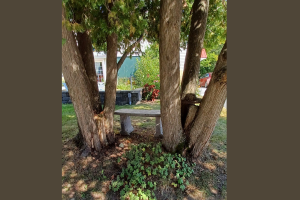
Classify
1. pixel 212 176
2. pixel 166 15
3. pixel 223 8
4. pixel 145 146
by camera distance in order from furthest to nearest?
pixel 223 8 → pixel 145 146 → pixel 212 176 → pixel 166 15

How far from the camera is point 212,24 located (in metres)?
3.52

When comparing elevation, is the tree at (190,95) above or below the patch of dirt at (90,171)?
above

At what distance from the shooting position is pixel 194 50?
2.54 meters

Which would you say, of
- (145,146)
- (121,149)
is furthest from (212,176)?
(121,149)

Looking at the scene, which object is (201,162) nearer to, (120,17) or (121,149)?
(121,149)

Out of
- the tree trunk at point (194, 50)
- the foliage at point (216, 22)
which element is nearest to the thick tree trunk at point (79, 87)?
the tree trunk at point (194, 50)

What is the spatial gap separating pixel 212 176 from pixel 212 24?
3055mm

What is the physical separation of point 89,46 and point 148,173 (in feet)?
7.11

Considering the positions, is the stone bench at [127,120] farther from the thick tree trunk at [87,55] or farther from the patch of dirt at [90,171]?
the thick tree trunk at [87,55]

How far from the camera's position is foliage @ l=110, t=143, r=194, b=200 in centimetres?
200

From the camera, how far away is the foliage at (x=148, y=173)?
2.00 m

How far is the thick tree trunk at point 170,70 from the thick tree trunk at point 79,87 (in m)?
1.10

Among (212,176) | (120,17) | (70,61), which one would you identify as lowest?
(212,176)

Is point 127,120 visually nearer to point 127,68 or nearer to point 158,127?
point 158,127
